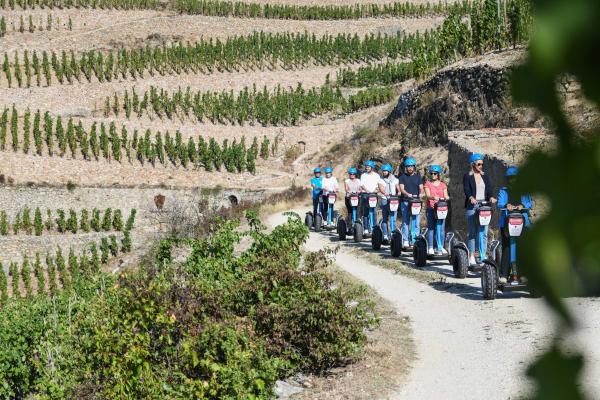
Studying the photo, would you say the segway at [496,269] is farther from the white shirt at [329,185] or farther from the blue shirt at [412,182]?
the white shirt at [329,185]

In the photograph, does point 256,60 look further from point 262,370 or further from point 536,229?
point 536,229

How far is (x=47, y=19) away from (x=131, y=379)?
53768 millimetres

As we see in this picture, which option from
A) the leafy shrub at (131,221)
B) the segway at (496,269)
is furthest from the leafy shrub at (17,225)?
the segway at (496,269)

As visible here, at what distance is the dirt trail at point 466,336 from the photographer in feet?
23.6

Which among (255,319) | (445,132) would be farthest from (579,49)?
(445,132)

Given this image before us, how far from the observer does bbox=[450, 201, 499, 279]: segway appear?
11.8 meters

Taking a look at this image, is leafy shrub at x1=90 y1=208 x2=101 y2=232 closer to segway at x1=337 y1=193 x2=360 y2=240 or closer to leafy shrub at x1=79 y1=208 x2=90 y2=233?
leafy shrub at x1=79 y1=208 x2=90 y2=233

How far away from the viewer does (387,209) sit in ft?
55.5

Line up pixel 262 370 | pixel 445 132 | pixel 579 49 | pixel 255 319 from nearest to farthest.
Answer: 1. pixel 579 49
2. pixel 262 370
3. pixel 255 319
4. pixel 445 132

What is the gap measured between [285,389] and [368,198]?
10629 mm

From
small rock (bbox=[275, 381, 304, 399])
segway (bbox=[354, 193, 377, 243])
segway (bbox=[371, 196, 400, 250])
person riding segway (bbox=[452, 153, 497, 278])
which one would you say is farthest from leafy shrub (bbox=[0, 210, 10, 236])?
small rock (bbox=[275, 381, 304, 399])

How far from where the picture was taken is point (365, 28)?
6372 centimetres

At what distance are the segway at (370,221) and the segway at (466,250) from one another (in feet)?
16.8

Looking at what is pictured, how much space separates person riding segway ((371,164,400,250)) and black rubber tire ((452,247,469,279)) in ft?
11.8
